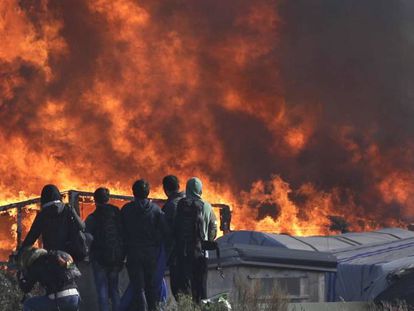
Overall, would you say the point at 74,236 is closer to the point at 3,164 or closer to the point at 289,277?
the point at 289,277

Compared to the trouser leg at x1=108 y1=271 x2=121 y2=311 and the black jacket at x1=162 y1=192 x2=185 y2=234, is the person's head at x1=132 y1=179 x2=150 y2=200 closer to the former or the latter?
the black jacket at x1=162 y1=192 x2=185 y2=234

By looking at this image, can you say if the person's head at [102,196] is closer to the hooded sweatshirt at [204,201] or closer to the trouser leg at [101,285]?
the trouser leg at [101,285]

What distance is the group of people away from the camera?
424 inches

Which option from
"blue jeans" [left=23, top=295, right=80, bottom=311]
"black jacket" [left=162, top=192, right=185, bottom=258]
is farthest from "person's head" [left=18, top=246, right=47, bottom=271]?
"black jacket" [left=162, top=192, right=185, bottom=258]

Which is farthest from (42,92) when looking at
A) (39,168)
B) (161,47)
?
(161,47)

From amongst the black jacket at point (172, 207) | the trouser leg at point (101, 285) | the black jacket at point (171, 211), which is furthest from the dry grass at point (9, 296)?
the black jacket at point (172, 207)

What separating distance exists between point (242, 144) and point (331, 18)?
609 cm

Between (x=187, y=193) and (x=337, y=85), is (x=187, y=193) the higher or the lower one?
the lower one

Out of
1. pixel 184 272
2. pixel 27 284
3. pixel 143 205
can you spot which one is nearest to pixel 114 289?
pixel 184 272

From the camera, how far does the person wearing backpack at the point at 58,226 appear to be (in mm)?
10641

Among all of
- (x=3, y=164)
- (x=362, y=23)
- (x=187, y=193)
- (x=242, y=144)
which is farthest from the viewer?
(x=362, y=23)

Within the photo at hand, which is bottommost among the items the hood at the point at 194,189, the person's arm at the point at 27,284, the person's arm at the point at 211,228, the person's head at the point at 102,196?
the person's arm at the point at 27,284

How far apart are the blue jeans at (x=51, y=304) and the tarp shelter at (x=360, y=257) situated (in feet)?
19.9

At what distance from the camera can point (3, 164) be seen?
27672 mm
